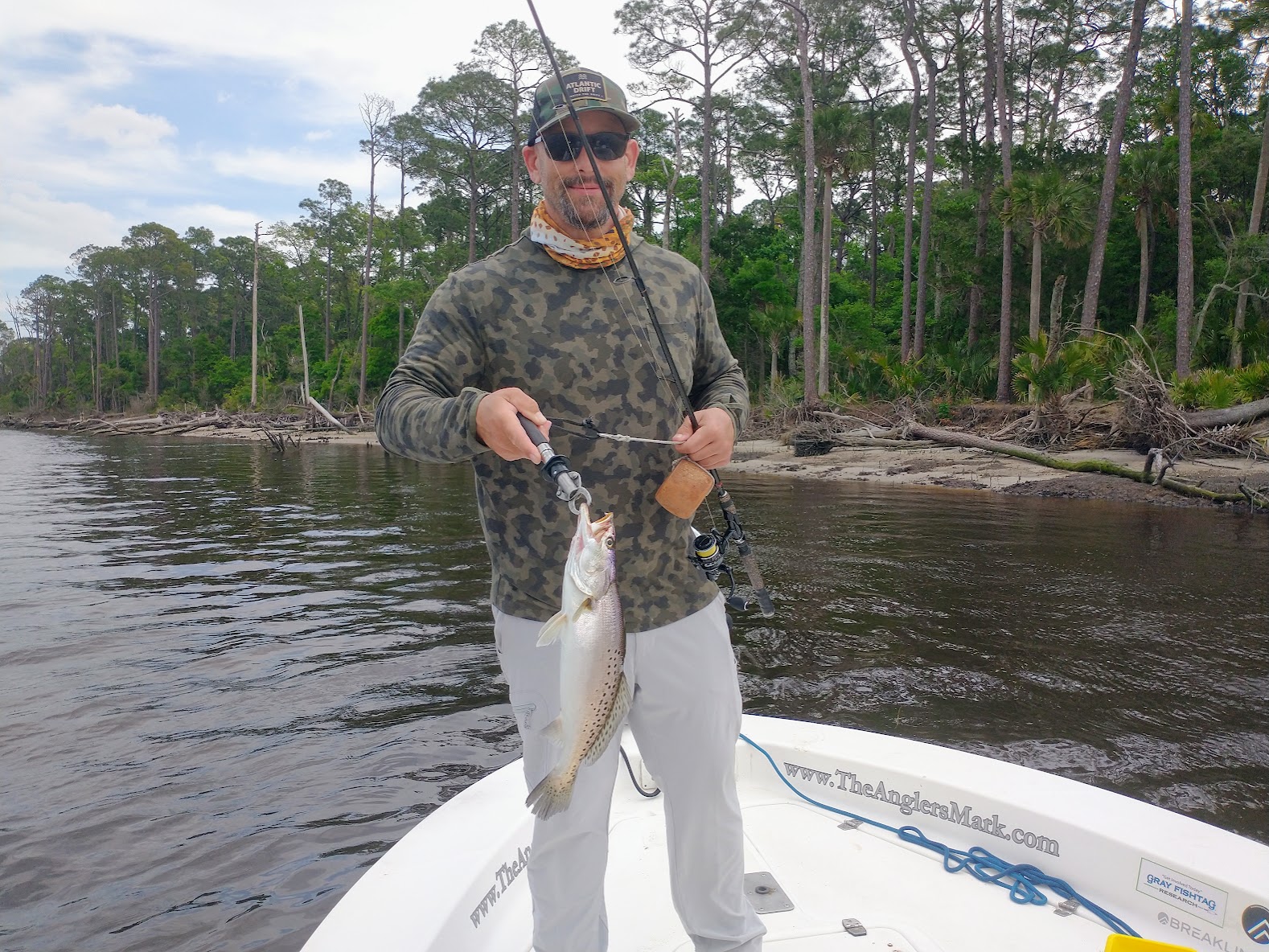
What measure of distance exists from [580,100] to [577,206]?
0.98 feet

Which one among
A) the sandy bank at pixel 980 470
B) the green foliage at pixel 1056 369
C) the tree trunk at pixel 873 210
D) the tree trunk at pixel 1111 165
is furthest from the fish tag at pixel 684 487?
the tree trunk at pixel 873 210

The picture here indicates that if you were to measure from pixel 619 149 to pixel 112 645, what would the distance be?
308 inches

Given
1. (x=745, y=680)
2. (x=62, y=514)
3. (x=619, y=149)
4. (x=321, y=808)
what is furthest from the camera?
(x=62, y=514)

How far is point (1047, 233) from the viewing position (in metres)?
30.9

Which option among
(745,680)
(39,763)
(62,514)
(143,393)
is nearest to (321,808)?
(39,763)

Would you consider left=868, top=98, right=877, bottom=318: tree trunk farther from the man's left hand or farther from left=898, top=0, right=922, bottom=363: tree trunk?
the man's left hand

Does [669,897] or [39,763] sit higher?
[669,897]

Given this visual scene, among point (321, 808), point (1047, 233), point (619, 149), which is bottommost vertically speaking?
point (321, 808)

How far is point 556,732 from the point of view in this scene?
89.4 inches

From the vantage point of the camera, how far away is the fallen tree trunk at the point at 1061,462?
54.3ft

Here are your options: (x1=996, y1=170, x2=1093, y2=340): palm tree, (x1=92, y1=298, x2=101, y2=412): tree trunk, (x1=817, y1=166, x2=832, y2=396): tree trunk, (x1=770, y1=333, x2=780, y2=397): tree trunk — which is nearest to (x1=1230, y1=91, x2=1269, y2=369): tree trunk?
(x1=996, y1=170, x2=1093, y2=340): palm tree

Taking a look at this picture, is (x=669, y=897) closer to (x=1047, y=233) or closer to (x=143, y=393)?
(x=1047, y=233)

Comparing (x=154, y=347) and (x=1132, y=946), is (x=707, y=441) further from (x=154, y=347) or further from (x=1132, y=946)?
(x=154, y=347)

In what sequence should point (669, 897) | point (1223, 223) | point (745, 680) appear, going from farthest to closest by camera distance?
point (1223, 223), point (745, 680), point (669, 897)
